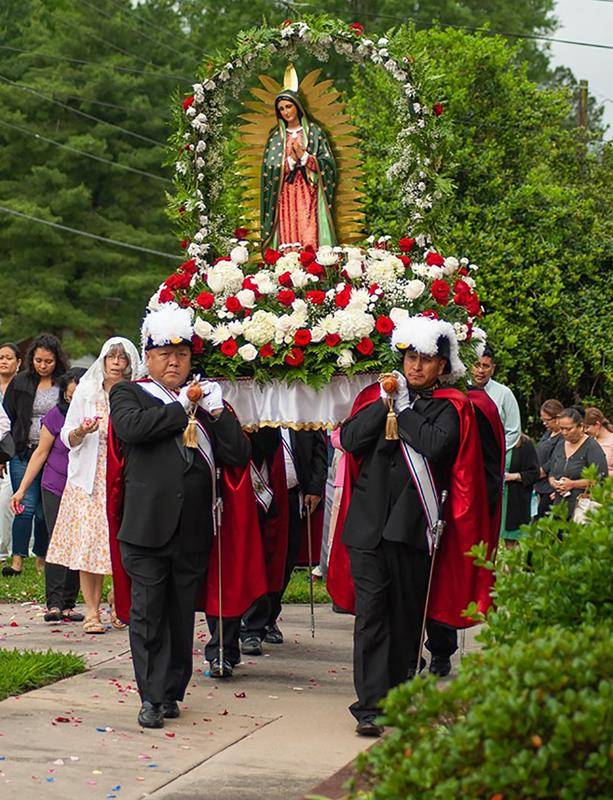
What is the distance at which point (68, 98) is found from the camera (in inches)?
1490

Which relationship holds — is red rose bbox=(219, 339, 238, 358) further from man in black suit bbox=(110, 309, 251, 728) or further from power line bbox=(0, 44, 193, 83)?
power line bbox=(0, 44, 193, 83)

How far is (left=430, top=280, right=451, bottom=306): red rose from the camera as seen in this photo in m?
8.23

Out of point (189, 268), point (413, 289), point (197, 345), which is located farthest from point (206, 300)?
point (413, 289)

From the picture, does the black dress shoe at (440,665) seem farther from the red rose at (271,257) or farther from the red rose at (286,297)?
the red rose at (271,257)

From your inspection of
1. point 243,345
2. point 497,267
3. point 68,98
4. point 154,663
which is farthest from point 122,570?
Result: point 68,98

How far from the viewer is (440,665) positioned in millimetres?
8734

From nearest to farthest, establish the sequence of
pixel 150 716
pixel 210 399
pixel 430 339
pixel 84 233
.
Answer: pixel 150 716 → pixel 430 339 → pixel 210 399 → pixel 84 233

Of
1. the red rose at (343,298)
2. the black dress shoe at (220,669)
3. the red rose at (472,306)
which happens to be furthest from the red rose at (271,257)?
the black dress shoe at (220,669)

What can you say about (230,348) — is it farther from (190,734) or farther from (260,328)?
(190,734)

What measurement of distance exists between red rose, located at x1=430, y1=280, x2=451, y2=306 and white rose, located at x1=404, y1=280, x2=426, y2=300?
0.25ft

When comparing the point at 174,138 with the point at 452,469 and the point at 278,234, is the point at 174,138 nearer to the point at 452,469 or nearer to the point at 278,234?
the point at 278,234

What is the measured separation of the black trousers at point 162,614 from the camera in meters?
7.35

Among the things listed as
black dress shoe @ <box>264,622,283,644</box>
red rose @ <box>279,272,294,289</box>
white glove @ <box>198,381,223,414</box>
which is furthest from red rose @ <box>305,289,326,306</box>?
black dress shoe @ <box>264,622,283,644</box>

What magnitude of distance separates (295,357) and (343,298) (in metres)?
0.42
